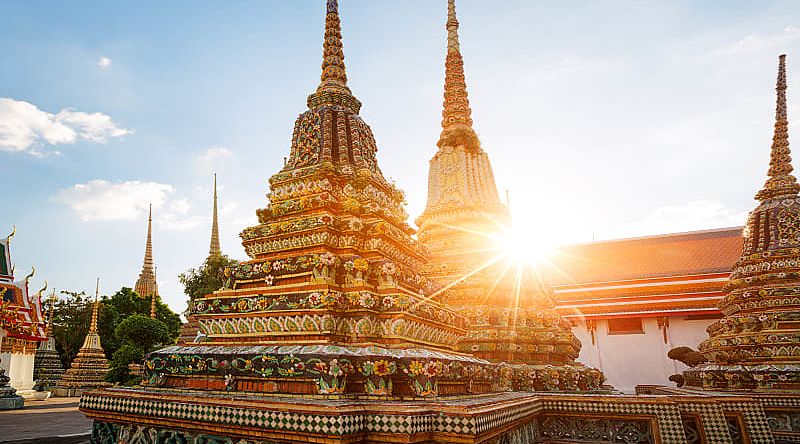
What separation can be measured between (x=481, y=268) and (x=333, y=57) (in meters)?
5.60

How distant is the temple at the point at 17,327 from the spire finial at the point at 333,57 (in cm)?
1911

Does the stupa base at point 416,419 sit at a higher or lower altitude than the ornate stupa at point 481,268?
lower

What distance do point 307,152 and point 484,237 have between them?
19.8 feet

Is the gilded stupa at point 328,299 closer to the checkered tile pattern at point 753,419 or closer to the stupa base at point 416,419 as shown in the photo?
the stupa base at point 416,419

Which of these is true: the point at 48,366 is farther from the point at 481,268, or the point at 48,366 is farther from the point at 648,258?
the point at 648,258

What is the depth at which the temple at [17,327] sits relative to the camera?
2056 centimetres

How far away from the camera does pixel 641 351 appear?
739 inches

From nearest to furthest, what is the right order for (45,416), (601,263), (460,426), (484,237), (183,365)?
(460,426) → (183,365) → (484,237) → (45,416) → (601,263)

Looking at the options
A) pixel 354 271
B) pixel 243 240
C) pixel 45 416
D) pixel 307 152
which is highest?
pixel 307 152

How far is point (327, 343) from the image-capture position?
5.30 m

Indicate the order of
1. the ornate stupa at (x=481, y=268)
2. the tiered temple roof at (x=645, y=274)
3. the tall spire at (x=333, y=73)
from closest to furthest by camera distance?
1. the tall spire at (x=333, y=73)
2. the ornate stupa at (x=481, y=268)
3. the tiered temple roof at (x=645, y=274)

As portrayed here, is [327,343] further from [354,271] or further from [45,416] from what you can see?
[45,416]

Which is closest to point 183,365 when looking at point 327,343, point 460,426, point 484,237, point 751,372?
point 327,343

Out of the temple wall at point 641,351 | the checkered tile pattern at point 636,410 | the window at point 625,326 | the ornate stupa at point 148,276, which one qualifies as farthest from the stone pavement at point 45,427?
the ornate stupa at point 148,276
